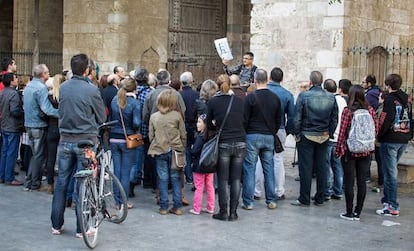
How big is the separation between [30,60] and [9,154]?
1228 centimetres

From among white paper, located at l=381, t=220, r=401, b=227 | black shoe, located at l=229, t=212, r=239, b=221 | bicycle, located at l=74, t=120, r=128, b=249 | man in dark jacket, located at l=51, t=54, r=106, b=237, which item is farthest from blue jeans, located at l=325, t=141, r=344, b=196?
man in dark jacket, located at l=51, t=54, r=106, b=237

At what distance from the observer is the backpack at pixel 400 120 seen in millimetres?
9656

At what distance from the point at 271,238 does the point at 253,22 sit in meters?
8.42

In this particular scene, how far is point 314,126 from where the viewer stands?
32.7ft

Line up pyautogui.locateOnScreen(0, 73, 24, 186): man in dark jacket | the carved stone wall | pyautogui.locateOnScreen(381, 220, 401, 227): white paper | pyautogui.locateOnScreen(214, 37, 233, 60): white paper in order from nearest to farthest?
pyautogui.locateOnScreen(381, 220, 401, 227): white paper < pyautogui.locateOnScreen(0, 73, 24, 186): man in dark jacket < pyautogui.locateOnScreen(214, 37, 233, 60): white paper < the carved stone wall

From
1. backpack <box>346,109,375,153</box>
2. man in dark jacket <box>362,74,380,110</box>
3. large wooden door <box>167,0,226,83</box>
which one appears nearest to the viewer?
backpack <box>346,109,375,153</box>

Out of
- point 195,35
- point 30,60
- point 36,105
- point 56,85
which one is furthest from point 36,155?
point 30,60

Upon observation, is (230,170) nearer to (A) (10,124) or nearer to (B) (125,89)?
(B) (125,89)

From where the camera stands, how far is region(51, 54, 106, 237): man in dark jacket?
8.02m

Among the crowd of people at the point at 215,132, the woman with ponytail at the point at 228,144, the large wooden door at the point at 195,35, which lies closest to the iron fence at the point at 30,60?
the large wooden door at the point at 195,35

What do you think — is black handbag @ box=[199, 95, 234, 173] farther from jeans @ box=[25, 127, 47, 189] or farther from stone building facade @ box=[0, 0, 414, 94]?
stone building facade @ box=[0, 0, 414, 94]

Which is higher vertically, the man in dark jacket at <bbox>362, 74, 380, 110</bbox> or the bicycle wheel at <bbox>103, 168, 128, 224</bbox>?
the man in dark jacket at <bbox>362, 74, 380, 110</bbox>

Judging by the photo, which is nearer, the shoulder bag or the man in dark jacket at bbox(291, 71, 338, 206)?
the shoulder bag

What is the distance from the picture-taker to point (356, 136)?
29.9 feet
